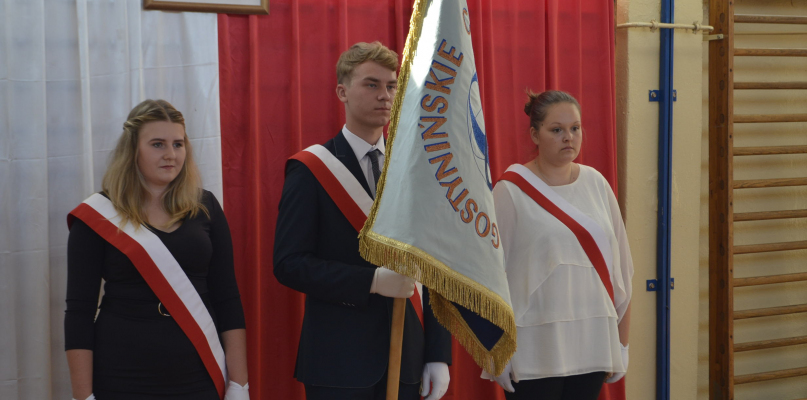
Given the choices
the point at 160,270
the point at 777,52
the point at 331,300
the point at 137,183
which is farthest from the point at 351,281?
the point at 777,52

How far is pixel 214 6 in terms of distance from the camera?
2.06 metres

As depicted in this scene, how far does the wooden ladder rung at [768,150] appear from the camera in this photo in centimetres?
262

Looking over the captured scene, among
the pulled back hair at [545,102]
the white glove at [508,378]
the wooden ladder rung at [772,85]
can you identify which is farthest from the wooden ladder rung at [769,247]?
the white glove at [508,378]

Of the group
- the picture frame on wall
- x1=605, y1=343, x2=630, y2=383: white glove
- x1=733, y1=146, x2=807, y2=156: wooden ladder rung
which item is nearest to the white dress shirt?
the picture frame on wall

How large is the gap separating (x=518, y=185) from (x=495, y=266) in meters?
0.63

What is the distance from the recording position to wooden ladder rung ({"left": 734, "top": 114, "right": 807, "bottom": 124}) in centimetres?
264

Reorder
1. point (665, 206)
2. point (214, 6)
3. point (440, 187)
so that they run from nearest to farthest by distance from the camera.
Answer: point (440, 187) < point (214, 6) < point (665, 206)

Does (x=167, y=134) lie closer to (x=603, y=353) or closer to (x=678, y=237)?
(x=603, y=353)

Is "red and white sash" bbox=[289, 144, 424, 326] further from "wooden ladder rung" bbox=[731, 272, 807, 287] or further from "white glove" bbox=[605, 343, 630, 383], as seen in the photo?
"wooden ladder rung" bbox=[731, 272, 807, 287]

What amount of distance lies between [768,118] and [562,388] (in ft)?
5.22

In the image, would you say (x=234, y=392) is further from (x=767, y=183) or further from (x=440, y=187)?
(x=767, y=183)

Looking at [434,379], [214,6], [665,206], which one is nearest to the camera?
[434,379]

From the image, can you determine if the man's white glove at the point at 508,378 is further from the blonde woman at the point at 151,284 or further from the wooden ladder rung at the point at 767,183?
the wooden ladder rung at the point at 767,183

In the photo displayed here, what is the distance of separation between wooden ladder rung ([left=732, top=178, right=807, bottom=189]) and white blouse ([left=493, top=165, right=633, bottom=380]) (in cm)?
107
